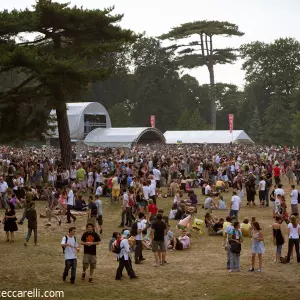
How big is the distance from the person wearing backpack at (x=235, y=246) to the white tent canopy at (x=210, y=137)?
42.7 m

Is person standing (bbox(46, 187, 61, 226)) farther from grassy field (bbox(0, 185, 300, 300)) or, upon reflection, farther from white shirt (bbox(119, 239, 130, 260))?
white shirt (bbox(119, 239, 130, 260))

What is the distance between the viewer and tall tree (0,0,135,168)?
27.0 meters

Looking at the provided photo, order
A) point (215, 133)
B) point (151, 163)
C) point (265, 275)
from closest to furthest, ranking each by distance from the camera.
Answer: point (265, 275) → point (151, 163) → point (215, 133)

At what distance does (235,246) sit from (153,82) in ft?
223

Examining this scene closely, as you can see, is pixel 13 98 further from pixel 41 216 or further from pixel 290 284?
pixel 290 284

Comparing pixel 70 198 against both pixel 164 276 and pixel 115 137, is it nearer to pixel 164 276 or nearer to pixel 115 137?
pixel 164 276

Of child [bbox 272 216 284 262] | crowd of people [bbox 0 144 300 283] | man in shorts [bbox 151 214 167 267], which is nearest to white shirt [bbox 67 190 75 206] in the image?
crowd of people [bbox 0 144 300 283]

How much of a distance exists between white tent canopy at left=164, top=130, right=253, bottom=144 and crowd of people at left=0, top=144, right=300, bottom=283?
54.6 ft

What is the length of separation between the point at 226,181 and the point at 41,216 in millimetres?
12666

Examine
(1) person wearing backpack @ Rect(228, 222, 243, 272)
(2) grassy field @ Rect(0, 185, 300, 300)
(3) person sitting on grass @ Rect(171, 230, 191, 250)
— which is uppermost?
(1) person wearing backpack @ Rect(228, 222, 243, 272)

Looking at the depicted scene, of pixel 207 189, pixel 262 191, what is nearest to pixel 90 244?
pixel 262 191

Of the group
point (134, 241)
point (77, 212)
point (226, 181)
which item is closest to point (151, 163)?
point (226, 181)

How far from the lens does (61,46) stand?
32.2 m

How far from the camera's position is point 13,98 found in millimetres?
29047
